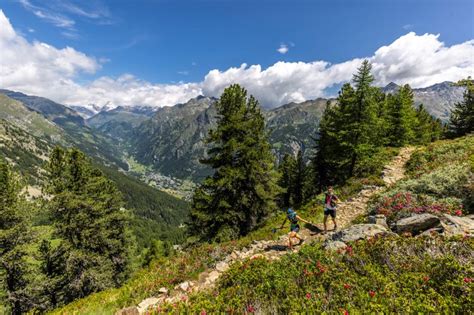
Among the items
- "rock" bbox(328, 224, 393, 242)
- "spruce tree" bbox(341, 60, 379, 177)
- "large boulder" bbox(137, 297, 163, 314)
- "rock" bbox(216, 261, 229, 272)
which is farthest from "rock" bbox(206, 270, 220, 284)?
"spruce tree" bbox(341, 60, 379, 177)

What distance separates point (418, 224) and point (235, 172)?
11479 millimetres

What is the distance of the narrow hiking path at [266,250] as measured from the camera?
8.35 m

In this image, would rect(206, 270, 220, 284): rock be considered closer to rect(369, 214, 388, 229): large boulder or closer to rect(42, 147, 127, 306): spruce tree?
rect(369, 214, 388, 229): large boulder

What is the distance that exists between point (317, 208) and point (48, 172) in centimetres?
2309

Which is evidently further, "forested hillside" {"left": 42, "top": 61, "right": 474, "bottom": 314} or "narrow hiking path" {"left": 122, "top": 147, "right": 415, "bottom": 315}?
"narrow hiking path" {"left": 122, "top": 147, "right": 415, "bottom": 315}

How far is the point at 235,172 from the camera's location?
18.0 meters

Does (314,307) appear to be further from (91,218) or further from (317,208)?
(91,218)

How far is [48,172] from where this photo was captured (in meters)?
20.1

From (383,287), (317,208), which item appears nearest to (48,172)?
(317,208)

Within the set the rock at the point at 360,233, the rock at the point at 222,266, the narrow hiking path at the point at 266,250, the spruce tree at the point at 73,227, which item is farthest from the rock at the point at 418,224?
the spruce tree at the point at 73,227

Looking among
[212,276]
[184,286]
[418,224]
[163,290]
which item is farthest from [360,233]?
[163,290]

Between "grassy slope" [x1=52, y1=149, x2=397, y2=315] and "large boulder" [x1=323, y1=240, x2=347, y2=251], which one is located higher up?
"large boulder" [x1=323, y1=240, x2=347, y2=251]

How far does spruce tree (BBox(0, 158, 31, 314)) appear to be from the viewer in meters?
15.6

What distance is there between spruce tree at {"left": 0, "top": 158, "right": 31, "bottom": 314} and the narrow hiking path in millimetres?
13546
